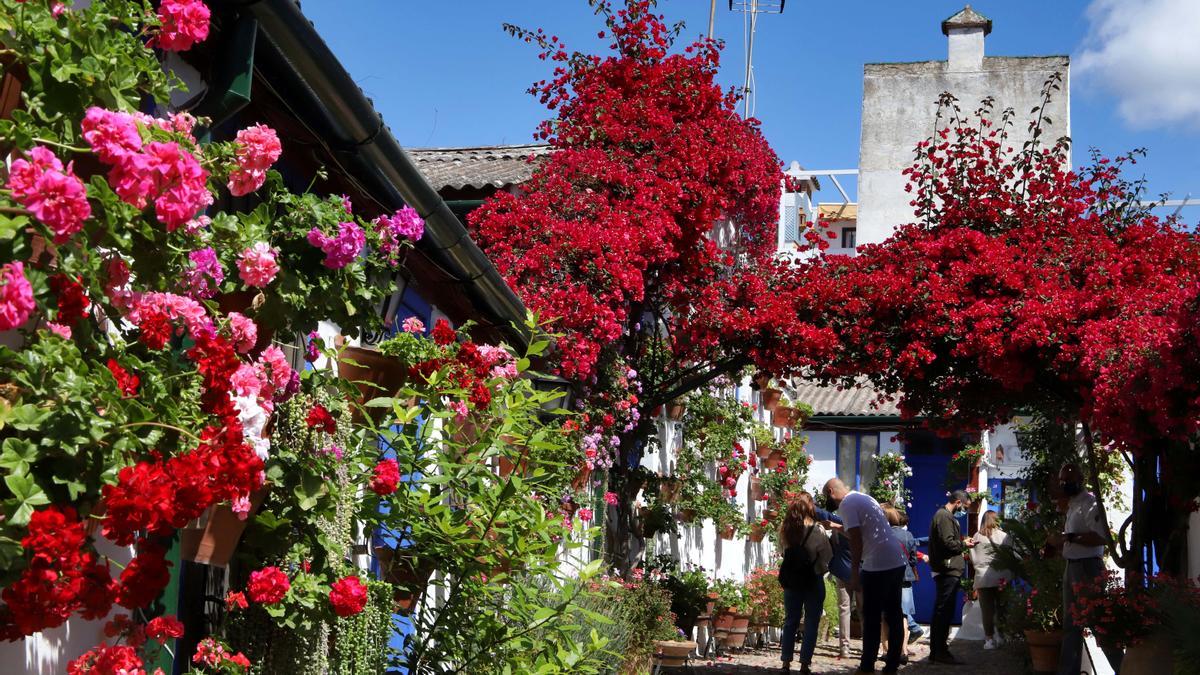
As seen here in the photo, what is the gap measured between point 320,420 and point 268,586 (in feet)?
2.02

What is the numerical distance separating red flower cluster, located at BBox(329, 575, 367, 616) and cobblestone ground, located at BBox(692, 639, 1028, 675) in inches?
357

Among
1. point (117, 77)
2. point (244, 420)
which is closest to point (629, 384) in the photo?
point (244, 420)

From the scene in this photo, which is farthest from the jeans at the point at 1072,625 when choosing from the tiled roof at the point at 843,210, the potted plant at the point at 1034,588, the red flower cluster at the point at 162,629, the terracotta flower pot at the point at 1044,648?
the tiled roof at the point at 843,210

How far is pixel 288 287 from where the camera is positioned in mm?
4113

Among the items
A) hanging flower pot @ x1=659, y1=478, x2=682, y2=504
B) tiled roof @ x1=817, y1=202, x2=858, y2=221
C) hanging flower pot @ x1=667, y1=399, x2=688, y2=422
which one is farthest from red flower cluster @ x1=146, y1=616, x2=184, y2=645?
tiled roof @ x1=817, y1=202, x2=858, y2=221

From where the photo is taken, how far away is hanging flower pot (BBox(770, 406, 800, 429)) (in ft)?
71.3

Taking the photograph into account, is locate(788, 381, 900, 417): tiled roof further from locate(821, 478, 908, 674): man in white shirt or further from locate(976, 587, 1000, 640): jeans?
locate(821, 478, 908, 674): man in white shirt

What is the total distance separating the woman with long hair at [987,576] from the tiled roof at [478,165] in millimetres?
7249

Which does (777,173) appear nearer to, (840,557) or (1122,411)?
(840,557)

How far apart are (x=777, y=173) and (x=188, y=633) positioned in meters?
10.5

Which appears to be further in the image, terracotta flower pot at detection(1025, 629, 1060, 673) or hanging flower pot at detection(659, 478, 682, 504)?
hanging flower pot at detection(659, 478, 682, 504)

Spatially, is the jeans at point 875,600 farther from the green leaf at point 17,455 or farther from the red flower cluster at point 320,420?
the green leaf at point 17,455

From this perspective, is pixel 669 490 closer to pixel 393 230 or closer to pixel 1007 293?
pixel 1007 293

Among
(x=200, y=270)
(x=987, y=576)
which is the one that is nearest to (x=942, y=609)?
(x=987, y=576)
